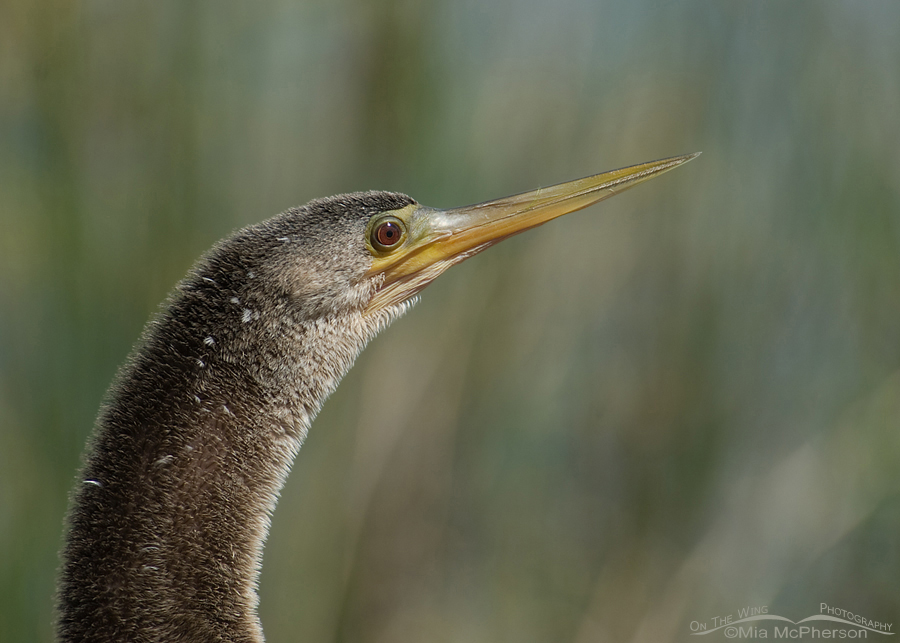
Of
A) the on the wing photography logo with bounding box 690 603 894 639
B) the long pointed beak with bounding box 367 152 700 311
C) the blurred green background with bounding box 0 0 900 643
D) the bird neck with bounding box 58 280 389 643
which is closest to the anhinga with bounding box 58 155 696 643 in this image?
the bird neck with bounding box 58 280 389 643

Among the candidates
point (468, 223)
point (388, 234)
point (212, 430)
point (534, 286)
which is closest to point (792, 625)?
point (534, 286)

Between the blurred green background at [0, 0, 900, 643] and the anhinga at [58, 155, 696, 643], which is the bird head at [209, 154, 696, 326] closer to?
the anhinga at [58, 155, 696, 643]

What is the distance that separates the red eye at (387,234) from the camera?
1441 millimetres

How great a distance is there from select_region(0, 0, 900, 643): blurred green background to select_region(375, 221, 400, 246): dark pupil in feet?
3.27

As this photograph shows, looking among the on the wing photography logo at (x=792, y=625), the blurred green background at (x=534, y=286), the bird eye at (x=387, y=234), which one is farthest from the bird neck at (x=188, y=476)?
the on the wing photography logo at (x=792, y=625)

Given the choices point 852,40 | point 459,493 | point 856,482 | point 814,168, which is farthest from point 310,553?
point 852,40

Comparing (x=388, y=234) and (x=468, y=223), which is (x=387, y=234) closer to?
(x=388, y=234)

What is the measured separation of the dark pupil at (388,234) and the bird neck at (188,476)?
27 cm

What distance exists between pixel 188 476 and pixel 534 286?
5.81 ft

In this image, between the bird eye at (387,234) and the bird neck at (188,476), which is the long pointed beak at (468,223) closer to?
the bird eye at (387,234)

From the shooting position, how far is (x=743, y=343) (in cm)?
268

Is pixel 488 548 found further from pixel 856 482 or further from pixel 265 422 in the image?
pixel 265 422

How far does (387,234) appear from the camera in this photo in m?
1.46

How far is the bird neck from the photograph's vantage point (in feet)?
3.52
